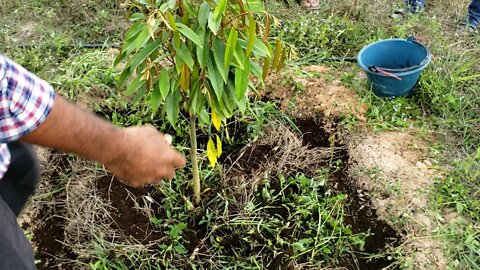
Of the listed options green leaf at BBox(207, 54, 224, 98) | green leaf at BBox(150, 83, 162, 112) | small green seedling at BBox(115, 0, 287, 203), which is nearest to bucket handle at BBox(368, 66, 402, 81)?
small green seedling at BBox(115, 0, 287, 203)

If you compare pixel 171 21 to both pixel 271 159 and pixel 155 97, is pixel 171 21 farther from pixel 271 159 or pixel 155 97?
pixel 271 159

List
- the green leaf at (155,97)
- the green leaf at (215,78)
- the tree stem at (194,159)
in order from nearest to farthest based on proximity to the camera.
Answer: the green leaf at (215,78) < the green leaf at (155,97) < the tree stem at (194,159)

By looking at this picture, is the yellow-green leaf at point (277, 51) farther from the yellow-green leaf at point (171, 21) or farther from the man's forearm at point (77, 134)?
the man's forearm at point (77, 134)

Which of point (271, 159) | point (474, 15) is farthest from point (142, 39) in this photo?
point (474, 15)

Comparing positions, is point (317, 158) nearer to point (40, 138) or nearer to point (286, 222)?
point (286, 222)

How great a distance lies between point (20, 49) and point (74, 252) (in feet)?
5.53

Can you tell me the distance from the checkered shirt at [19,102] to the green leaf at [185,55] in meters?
0.65

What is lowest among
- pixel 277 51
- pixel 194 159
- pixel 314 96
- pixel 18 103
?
pixel 314 96

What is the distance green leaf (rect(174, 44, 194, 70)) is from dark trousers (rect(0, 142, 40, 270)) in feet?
1.81

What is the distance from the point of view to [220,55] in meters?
1.78

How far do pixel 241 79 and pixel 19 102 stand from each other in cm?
85

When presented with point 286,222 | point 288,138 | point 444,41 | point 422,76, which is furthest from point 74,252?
point 444,41

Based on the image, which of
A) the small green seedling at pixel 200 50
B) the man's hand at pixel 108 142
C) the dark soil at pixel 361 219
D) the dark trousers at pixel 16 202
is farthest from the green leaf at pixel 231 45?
the dark soil at pixel 361 219

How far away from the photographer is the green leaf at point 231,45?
5.38 feet
